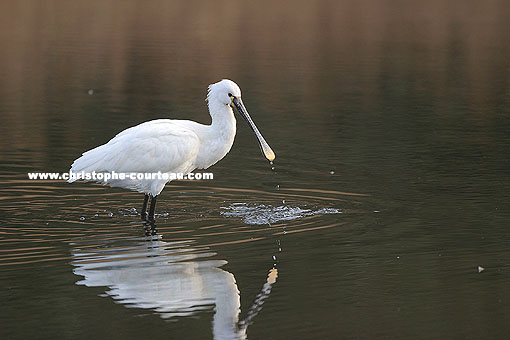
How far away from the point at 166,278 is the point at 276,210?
3345 mm

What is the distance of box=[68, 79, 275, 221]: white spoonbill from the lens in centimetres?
1236

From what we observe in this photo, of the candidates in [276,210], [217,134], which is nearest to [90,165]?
[217,134]

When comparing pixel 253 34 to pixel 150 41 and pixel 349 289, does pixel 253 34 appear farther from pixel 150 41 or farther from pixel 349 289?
pixel 349 289

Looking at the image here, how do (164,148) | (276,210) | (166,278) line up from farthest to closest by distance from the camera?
(276,210)
(164,148)
(166,278)

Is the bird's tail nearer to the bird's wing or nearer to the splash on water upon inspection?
the bird's wing

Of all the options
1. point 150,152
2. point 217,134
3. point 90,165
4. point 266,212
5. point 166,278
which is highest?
point 217,134

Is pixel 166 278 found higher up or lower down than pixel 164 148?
lower down

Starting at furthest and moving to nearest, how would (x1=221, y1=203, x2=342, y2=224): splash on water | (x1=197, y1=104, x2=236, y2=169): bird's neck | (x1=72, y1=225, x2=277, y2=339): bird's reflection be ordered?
(x1=197, y1=104, x2=236, y2=169): bird's neck
(x1=221, y1=203, x2=342, y2=224): splash on water
(x1=72, y1=225, x2=277, y2=339): bird's reflection

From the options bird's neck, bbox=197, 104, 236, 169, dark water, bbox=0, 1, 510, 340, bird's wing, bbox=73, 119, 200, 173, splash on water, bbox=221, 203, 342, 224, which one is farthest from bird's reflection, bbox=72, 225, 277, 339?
bird's neck, bbox=197, 104, 236, 169

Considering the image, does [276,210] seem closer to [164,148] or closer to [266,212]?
[266,212]

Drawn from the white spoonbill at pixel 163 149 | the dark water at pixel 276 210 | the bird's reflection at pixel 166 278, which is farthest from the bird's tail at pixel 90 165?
the bird's reflection at pixel 166 278

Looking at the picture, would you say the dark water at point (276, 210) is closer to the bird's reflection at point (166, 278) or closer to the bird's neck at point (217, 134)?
the bird's reflection at point (166, 278)

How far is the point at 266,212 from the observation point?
12.6 meters

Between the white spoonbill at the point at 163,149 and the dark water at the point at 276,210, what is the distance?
1.61 ft
